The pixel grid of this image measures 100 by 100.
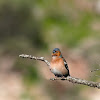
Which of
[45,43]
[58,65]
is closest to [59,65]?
[58,65]

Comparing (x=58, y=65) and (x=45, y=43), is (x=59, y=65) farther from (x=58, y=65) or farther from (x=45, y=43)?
(x=45, y=43)

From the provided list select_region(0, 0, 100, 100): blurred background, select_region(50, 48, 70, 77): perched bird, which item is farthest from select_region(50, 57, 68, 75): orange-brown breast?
select_region(0, 0, 100, 100): blurred background

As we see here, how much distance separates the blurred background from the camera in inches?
1411

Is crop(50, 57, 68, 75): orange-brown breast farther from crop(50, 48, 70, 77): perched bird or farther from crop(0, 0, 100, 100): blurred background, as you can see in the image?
crop(0, 0, 100, 100): blurred background

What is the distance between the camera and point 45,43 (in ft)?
144

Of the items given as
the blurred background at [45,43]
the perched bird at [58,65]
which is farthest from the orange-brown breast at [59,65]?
the blurred background at [45,43]

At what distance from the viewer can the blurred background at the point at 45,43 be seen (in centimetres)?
3584

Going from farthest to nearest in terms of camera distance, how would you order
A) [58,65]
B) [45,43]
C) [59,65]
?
1. [45,43]
2. [59,65]
3. [58,65]

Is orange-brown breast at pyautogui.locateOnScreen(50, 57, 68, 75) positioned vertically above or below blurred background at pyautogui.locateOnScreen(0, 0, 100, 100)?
below

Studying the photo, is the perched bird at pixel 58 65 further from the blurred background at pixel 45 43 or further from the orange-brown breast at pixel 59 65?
the blurred background at pixel 45 43

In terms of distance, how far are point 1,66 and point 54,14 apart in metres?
11.9

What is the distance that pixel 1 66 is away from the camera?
4134 centimetres

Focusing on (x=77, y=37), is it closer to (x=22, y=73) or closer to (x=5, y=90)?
(x=22, y=73)

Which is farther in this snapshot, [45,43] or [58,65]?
[45,43]
